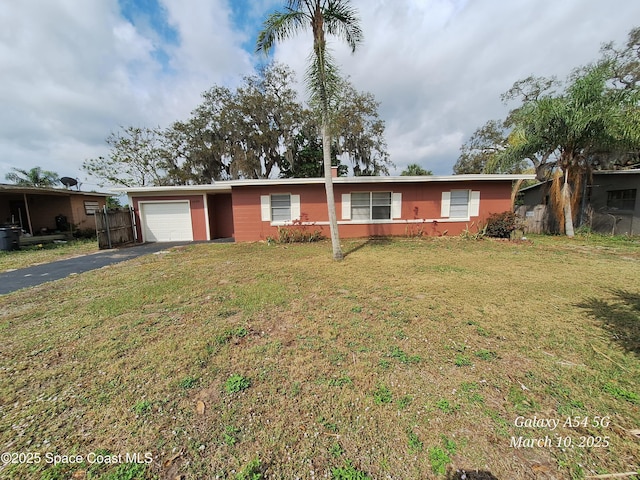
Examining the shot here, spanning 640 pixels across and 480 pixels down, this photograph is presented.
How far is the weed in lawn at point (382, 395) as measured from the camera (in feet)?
6.68

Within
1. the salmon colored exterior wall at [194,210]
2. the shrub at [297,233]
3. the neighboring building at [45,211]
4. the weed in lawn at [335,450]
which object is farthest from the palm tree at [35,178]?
the weed in lawn at [335,450]

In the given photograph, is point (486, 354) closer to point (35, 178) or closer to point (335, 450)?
point (335, 450)

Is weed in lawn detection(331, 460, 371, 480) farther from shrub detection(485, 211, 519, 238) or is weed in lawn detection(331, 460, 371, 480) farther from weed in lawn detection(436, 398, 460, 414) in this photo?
shrub detection(485, 211, 519, 238)

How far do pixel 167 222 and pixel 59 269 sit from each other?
5220 mm

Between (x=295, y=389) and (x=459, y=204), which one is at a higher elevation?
(x=459, y=204)

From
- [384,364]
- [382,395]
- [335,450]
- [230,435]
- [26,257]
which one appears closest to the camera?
[335,450]

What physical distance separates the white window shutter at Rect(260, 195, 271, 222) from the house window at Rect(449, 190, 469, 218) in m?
7.60

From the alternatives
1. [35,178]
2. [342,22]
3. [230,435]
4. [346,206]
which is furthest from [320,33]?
[35,178]

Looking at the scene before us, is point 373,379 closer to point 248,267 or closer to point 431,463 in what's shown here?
point 431,463

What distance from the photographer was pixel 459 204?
34.6 ft

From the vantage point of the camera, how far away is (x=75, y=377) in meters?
2.35

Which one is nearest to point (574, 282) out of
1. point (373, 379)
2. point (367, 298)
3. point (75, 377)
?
point (367, 298)

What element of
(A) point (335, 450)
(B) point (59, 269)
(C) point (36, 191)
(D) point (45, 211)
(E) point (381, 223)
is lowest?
(A) point (335, 450)

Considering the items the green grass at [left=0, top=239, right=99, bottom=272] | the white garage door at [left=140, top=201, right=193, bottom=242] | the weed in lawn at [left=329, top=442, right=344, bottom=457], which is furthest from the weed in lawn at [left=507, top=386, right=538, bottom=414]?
the white garage door at [left=140, top=201, right=193, bottom=242]
